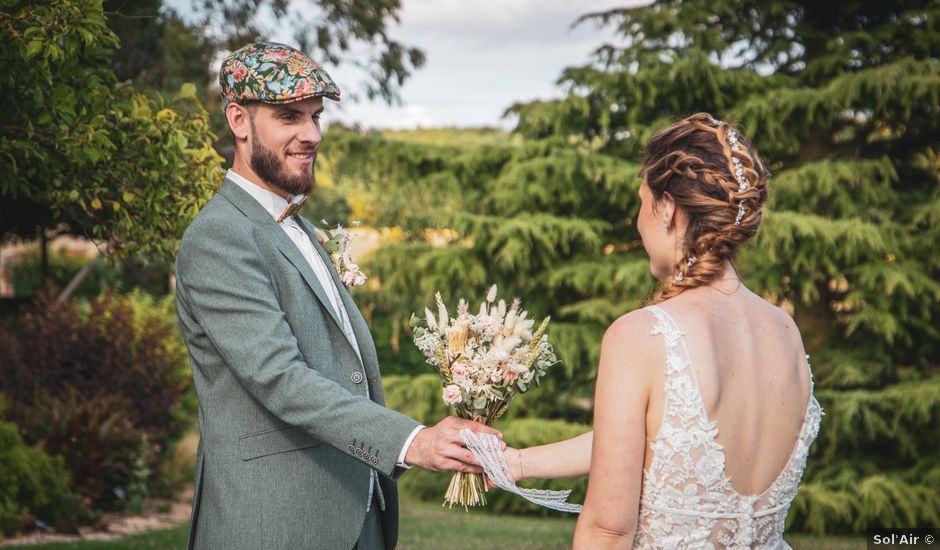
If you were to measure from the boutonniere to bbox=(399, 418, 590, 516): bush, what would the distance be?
7311 mm

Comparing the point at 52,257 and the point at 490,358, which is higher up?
the point at 490,358

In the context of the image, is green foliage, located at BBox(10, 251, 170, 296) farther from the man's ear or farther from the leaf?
the man's ear

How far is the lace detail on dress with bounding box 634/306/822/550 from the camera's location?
7.77 ft

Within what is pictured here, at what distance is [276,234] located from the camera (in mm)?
2943

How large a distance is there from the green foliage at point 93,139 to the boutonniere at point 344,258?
128 centimetres

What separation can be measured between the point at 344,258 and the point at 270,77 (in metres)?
0.73

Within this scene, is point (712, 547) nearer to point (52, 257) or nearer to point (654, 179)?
point (654, 179)

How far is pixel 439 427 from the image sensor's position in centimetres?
285

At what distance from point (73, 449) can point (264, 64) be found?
25.6ft

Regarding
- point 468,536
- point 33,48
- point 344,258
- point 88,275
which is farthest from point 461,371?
point 88,275

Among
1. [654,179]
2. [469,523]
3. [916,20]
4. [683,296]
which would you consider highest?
[916,20]

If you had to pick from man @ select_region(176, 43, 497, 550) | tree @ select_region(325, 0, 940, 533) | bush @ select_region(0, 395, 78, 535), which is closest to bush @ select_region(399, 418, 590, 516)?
tree @ select_region(325, 0, 940, 533)

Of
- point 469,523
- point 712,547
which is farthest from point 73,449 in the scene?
point 712,547

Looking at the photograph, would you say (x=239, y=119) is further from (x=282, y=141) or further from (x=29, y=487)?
(x=29, y=487)
